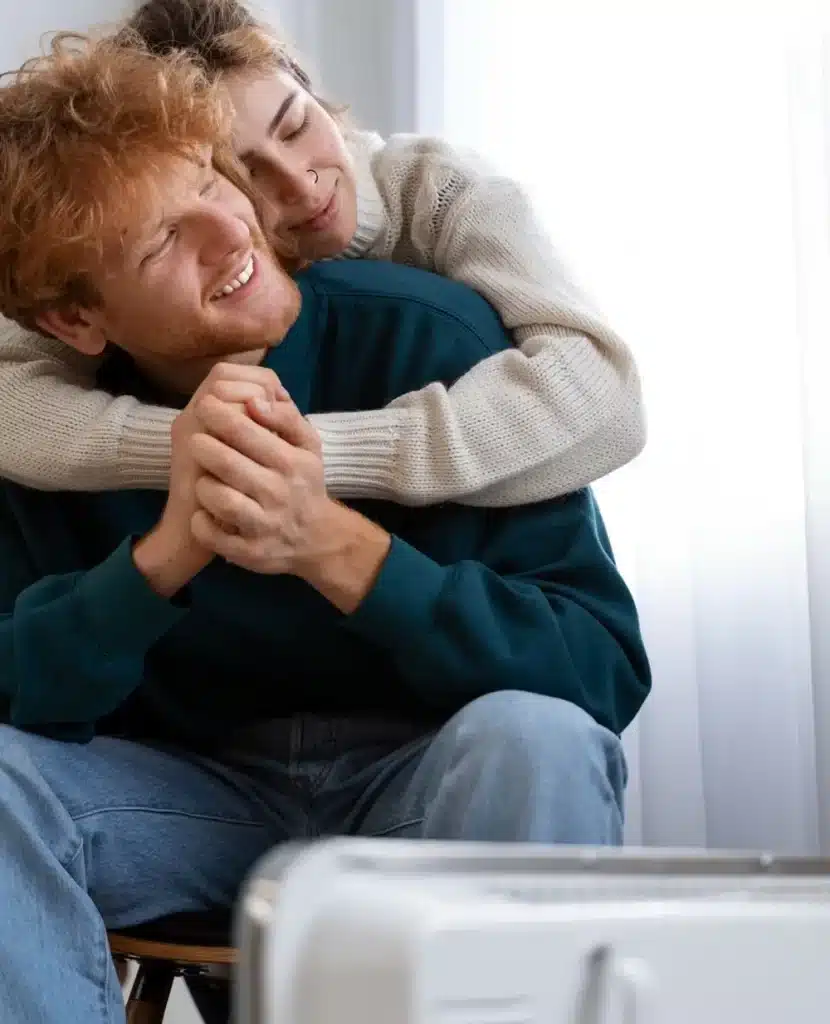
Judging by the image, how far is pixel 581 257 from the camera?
1.63 m

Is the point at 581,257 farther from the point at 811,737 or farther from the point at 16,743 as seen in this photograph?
the point at 16,743

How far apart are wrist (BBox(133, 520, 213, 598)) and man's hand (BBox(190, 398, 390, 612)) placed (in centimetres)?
2

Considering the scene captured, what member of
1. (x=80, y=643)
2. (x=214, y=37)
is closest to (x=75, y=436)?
(x=80, y=643)

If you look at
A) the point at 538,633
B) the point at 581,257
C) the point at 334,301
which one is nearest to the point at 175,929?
the point at 538,633

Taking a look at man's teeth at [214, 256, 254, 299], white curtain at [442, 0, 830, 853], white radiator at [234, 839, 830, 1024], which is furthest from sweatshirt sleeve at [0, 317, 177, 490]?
white curtain at [442, 0, 830, 853]

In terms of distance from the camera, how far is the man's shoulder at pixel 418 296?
1061 mm

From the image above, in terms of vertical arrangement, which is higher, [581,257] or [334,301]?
[581,257]

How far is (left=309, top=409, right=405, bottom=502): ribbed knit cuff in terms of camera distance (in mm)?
961

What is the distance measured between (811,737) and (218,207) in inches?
36.6

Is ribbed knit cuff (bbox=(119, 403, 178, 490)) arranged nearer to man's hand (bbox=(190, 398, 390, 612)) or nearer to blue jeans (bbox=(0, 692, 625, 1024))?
man's hand (bbox=(190, 398, 390, 612))

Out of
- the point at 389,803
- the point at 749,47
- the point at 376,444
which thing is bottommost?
the point at 389,803

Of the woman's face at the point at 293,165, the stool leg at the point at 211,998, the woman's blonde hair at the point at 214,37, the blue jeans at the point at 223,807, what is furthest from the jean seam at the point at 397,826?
the woman's blonde hair at the point at 214,37

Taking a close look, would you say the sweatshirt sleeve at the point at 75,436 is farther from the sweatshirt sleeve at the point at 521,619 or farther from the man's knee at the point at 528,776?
the man's knee at the point at 528,776

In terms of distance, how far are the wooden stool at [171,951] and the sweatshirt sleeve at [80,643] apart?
5.8 inches
